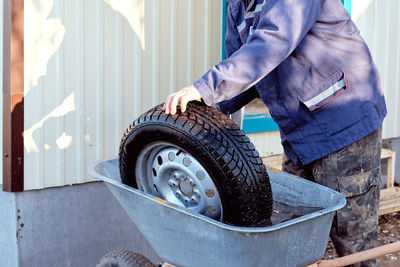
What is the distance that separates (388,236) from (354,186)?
2945 mm

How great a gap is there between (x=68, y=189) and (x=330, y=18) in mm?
2157

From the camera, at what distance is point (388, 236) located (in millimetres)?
6000

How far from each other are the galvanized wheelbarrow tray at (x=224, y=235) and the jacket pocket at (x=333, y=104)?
361 millimetres

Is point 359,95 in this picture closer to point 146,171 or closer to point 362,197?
point 362,197

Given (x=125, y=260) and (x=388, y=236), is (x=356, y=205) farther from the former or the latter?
(x=388, y=236)

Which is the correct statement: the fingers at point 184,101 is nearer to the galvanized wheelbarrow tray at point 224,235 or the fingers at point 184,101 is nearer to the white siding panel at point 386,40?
Result: the galvanized wheelbarrow tray at point 224,235

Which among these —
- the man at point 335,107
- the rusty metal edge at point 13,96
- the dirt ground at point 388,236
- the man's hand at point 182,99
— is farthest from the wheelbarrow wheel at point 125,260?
the dirt ground at point 388,236

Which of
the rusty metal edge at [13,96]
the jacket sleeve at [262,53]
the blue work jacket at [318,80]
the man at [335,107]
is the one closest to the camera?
the jacket sleeve at [262,53]

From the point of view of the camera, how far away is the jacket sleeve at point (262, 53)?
9.43 ft

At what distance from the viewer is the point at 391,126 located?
662 cm

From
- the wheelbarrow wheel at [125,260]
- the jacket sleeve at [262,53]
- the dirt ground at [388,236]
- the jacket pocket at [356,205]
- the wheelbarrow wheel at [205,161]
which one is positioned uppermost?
the jacket sleeve at [262,53]

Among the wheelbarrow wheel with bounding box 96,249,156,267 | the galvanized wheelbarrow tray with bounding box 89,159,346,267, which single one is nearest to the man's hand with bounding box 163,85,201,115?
the galvanized wheelbarrow tray with bounding box 89,159,346,267

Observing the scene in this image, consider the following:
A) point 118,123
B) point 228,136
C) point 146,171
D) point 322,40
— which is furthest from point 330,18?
point 118,123

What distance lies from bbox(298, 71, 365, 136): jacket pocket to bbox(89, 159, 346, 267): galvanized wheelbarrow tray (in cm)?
36
